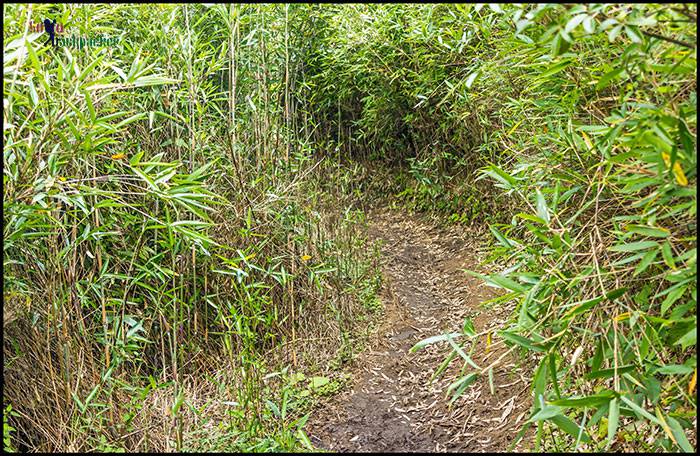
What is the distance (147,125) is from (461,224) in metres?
2.73

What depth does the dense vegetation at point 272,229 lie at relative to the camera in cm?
155

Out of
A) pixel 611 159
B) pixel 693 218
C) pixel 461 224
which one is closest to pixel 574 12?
pixel 611 159

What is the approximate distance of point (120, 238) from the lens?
254cm

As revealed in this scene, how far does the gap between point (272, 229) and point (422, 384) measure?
3.58ft

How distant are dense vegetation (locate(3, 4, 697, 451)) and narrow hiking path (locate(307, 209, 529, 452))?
144 millimetres

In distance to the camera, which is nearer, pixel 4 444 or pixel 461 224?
pixel 4 444

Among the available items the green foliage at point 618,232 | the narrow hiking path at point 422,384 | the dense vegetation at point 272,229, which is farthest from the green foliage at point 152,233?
the green foliage at point 618,232

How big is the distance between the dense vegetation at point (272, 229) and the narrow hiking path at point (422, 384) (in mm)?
144

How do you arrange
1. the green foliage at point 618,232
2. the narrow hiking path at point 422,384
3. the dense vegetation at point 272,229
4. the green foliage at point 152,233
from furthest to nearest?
the narrow hiking path at point 422,384 < the green foliage at point 152,233 < the dense vegetation at point 272,229 < the green foliage at point 618,232

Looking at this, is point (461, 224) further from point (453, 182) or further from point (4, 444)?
point (4, 444)

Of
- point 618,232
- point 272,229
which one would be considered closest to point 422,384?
point 272,229

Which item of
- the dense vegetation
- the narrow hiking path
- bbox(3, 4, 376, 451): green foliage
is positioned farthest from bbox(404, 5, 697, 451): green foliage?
bbox(3, 4, 376, 451): green foliage

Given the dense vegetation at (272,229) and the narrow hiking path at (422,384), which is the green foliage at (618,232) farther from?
the narrow hiking path at (422,384)

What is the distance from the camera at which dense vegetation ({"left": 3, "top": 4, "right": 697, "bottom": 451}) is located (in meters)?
1.55
